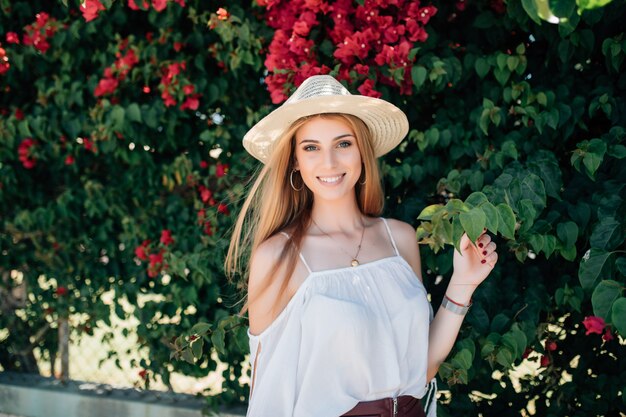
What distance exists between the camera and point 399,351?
222 cm

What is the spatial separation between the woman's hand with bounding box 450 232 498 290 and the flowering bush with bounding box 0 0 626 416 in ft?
0.39

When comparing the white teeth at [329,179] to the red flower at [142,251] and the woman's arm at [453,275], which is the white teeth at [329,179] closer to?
the woman's arm at [453,275]

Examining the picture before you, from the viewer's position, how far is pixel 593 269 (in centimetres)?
199

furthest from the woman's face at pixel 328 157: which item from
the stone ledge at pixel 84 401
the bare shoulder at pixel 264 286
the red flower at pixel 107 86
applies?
the stone ledge at pixel 84 401

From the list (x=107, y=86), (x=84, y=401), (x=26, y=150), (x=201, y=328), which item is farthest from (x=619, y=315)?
(x=84, y=401)

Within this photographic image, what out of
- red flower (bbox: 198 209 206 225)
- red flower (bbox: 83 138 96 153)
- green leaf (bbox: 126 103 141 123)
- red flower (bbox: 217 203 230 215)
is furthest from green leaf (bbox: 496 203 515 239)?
red flower (bbox: 83 138 96 153)

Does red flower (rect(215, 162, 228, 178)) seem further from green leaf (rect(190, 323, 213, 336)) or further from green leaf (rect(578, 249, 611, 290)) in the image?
green leaf (rect(578, 249, 611, 290))

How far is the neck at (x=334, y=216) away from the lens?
2.46m

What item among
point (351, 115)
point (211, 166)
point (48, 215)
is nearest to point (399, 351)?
point (351, 115)

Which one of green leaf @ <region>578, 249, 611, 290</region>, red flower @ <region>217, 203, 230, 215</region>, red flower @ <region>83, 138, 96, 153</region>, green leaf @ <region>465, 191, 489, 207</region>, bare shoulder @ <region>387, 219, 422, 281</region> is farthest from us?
red flower @ <region>83, 138, 96, 153</region>

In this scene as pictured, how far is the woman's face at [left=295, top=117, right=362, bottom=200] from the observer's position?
7.55 ft

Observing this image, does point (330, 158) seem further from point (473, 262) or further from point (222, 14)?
point (222, 14)

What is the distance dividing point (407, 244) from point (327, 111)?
563 millimetres

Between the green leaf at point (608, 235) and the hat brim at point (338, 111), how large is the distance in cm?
78
